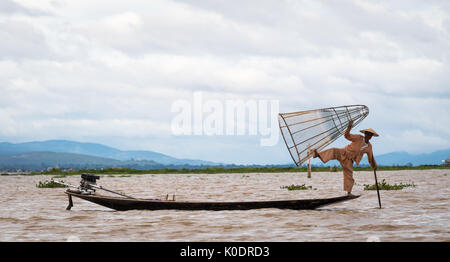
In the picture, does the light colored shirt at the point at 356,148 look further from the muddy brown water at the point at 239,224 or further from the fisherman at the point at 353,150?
the muddy brown water at the point at 239,224

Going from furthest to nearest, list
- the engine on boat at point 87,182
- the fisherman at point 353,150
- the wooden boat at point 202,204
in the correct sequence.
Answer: the engine on boat at point 87,182
the wooden boat at point 202,204
the fisherman at point 353,150

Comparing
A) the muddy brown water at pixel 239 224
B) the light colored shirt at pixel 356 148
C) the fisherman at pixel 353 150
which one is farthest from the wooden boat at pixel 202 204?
the light colored shirt at pixel 356 148

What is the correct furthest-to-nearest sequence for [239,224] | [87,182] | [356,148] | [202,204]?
[87,182] → [202,204] → [356,148] → [239,224]

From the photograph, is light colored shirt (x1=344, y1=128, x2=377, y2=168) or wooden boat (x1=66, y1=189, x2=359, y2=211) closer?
light colored shirt (x1=344, y1=128, x2=377, y2=168)

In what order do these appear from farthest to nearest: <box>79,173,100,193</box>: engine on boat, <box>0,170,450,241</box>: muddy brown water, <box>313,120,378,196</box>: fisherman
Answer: <box>79,173,100,193</box>: engine on boat → <box>313,120,378,196</box>: fisherman → <box>0,170,450,241</box>: muddy brown water

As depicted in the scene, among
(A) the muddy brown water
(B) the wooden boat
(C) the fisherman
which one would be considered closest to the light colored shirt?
(C) the fisherman

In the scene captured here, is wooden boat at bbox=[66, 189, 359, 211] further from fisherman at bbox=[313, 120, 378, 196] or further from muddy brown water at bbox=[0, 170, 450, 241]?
fisherman at bbox=[313, 120, 378, 196]

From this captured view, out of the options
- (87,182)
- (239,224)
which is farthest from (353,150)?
(87,182)

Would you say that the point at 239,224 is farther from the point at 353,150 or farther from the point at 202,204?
the point at 353,150

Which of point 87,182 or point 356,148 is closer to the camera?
point 356,148

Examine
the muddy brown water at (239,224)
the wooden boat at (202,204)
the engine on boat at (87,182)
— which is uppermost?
the engine on boat at (87,182)

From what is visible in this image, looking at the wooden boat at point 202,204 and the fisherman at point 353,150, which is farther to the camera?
the wooden boat at point 202,204
